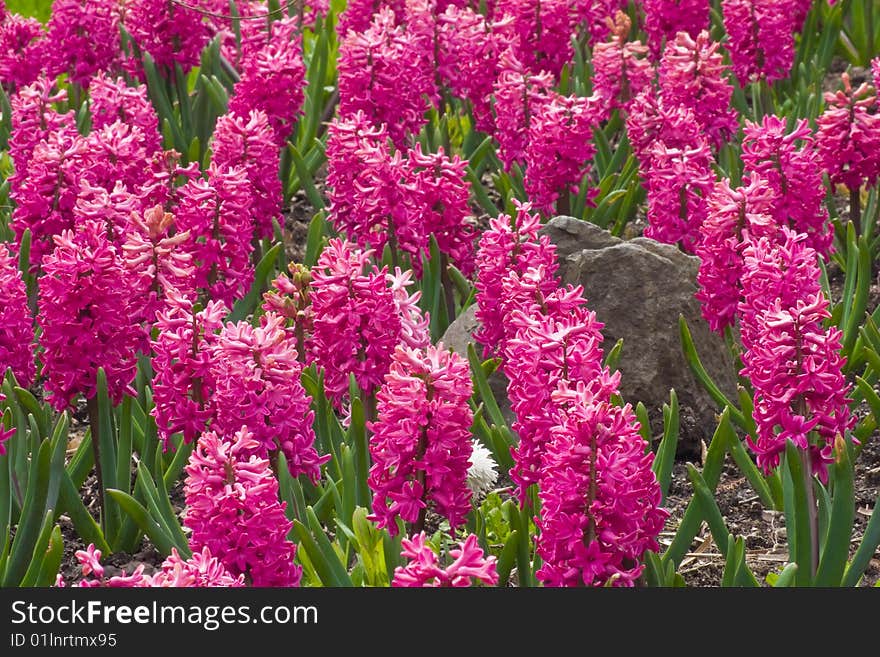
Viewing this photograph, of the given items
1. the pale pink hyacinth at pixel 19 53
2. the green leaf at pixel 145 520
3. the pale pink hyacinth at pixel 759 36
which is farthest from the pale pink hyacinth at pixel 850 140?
the pale pink hyacinth at pixel 19 53

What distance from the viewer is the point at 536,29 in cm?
583

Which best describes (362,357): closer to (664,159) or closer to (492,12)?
(664,159)

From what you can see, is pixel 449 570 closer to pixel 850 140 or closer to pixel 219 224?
pixel 219 224

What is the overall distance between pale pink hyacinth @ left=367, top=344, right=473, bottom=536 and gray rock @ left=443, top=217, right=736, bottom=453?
1.50m

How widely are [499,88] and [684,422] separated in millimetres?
1527

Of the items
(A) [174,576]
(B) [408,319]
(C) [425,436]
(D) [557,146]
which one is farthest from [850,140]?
(A) [174,576]

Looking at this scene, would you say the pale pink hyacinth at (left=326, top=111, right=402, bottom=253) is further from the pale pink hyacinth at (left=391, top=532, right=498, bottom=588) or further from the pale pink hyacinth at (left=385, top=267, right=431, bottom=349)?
the pale pink hyacinth at (left=391, top=532, right=498, bottom=588)

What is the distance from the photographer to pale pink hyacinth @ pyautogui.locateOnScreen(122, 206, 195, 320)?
355 cm

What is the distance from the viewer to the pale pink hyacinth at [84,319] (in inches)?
129

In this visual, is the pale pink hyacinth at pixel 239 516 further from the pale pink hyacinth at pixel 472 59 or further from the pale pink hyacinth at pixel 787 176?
the pale pink hyacinth at pixel 472 59

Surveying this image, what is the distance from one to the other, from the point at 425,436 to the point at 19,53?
4137 mm

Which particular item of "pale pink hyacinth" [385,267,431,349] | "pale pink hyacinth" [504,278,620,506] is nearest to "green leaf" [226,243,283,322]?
"pale pink hyacinth" [385,267,431,349]

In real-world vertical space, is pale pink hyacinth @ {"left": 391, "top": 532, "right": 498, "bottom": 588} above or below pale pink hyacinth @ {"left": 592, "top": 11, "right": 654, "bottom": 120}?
below

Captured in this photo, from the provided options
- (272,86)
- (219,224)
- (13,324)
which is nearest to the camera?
(13,324)
